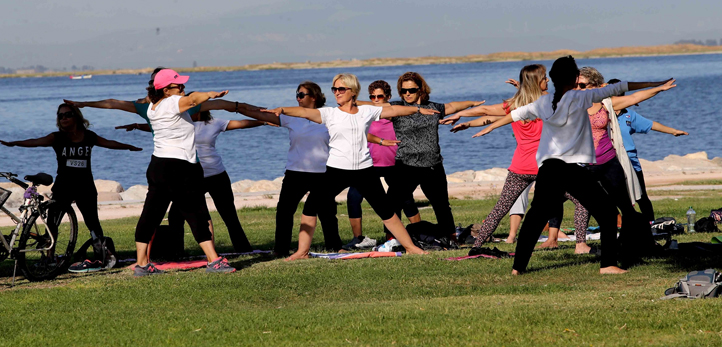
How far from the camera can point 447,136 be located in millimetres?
45250

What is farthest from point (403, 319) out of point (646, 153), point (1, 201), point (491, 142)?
point (491, 142)

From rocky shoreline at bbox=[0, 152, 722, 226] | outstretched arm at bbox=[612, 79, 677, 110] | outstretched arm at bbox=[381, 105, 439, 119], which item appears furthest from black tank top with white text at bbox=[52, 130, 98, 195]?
rocky shoreline at bbox=[0, 152, 722, 226]

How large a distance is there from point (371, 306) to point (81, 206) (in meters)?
3.63

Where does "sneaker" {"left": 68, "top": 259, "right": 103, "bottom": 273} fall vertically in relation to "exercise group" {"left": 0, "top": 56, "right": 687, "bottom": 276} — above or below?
below

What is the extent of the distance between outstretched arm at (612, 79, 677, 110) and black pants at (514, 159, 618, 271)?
2.46 feet

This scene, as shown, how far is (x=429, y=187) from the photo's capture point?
368 inches

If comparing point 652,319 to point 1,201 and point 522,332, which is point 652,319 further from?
point 1,201

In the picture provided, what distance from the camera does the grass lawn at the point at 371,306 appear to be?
541 cm

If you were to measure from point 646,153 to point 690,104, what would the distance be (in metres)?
27.4

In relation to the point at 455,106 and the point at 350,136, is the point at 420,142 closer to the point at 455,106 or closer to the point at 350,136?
the point at 455,106

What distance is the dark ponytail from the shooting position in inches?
276

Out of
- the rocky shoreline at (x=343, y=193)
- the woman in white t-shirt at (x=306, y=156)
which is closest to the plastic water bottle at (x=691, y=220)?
the woman in white t-shirt at (x=306, y=156)

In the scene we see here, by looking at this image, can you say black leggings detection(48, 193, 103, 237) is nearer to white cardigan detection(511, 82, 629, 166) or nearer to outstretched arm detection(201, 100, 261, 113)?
outstretched arm detection(201, 100, 261, 113)

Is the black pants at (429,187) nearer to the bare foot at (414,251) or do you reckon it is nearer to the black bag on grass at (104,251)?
the bare foot at (414,251)
